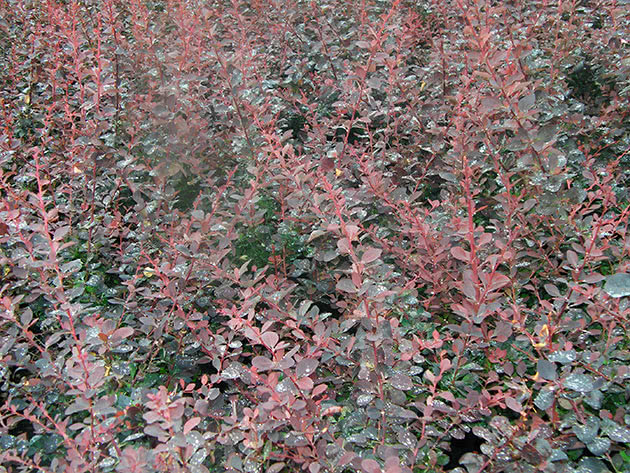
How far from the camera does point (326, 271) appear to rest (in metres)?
1.99

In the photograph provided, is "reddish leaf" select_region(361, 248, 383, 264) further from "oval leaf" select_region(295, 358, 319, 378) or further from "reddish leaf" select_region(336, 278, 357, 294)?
"oval leaf" select_region(295, 358, 319, 378)

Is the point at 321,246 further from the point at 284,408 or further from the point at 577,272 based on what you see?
the point at 577,272

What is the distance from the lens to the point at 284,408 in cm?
133

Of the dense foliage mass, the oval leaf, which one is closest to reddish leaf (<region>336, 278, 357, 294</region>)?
the dense foliage mass

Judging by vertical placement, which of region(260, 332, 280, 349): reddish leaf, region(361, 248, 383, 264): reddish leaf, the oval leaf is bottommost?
the oval leaf

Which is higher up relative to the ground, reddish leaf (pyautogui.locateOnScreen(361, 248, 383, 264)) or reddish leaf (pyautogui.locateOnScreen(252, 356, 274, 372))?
reddish leaf (pyautogui.locateOnScreen(361, 248, 383, 264))

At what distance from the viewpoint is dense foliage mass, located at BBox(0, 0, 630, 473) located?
4.41 ft

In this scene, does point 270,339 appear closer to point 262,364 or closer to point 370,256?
point 262,364

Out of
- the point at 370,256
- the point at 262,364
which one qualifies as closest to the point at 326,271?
the point at 370,256

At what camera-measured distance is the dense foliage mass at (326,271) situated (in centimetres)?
134

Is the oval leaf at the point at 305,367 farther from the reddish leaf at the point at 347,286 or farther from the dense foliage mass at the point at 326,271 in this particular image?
the reddish leaf at the point at 347,286

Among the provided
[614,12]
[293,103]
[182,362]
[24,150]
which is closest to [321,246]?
[182,362]

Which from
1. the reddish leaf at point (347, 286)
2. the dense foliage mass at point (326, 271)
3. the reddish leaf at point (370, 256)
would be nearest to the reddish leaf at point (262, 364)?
the dense foliage mass at point (326, 271)

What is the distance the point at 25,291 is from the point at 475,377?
170 centimetres
